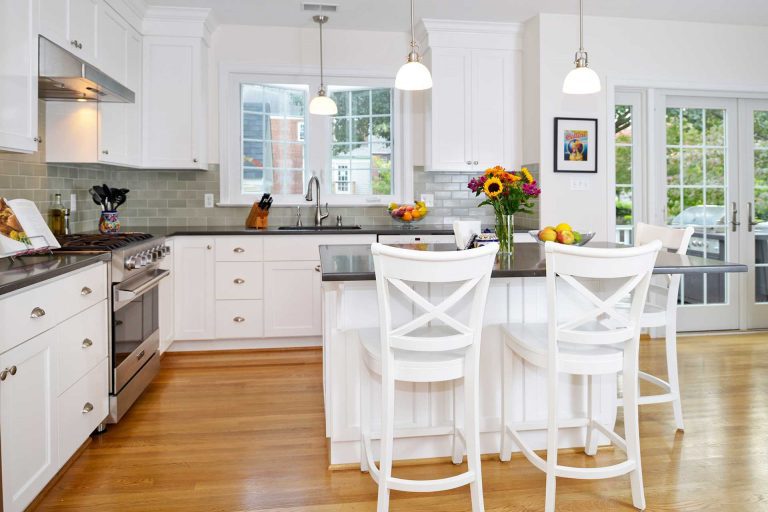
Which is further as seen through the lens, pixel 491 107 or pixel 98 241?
pixel 491 107

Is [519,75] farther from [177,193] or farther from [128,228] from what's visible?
[128,228]

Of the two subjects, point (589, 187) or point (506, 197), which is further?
point (589, 187)

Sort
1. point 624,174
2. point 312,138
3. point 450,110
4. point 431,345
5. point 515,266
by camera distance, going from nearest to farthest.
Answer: point 431,345, point 515,266, point 450,110, point 624,174, point 312,138

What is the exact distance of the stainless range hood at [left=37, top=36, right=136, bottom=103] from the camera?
8.95 feet

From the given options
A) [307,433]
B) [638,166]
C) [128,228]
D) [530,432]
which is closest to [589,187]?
[638,166]

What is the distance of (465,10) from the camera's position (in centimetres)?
442

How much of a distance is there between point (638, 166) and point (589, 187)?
53 centimetres

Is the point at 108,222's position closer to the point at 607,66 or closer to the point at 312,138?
the point at 312,138

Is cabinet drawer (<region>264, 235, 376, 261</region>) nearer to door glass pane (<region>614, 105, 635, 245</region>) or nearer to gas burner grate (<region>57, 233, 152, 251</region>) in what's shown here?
gas burner grate (<region>57, 233, 152, 251</region>)

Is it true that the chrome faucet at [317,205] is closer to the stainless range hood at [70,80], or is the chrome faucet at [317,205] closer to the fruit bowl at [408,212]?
the fruit bowl at [408,212]

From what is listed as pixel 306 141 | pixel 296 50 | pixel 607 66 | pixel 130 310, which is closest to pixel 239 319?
pixel 130 310

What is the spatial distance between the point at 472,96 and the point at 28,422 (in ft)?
12.7

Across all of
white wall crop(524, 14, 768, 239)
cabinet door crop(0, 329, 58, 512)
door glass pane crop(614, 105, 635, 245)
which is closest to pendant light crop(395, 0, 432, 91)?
cabinet door crop(0, 329, 58, 512)

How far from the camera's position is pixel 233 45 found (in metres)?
4.81
